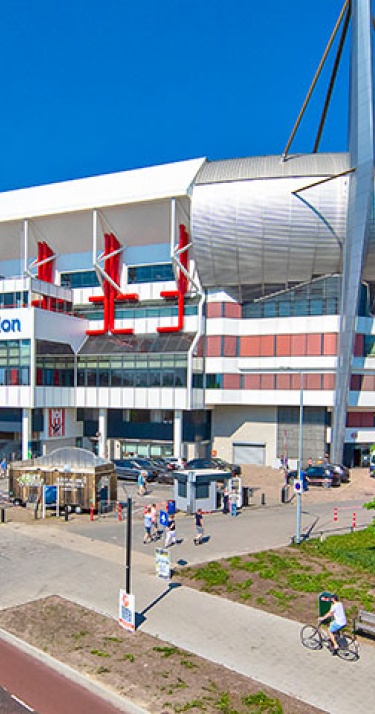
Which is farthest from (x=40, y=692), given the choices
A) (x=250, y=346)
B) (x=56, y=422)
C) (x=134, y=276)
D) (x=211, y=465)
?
(x=134, y=276)

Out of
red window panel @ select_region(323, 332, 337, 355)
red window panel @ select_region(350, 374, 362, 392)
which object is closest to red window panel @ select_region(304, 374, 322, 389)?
red window panel @ select_region(323, 332, 337, 355)

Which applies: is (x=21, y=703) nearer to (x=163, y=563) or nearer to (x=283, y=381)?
(x=163, y=563)

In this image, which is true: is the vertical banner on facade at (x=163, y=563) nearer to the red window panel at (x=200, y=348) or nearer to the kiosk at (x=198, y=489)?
the kiosk at (x=198, y=489)

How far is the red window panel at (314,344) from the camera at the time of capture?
147ft

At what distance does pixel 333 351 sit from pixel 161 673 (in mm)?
35376

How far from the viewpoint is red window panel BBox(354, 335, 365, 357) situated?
45.5 meters

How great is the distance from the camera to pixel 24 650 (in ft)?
42.6

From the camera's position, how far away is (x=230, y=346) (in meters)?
47.1

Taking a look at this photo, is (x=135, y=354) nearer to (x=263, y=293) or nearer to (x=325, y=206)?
(x=263, y=293)

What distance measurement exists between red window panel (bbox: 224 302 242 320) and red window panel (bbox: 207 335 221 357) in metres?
2.12

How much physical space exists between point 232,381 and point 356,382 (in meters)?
9.84

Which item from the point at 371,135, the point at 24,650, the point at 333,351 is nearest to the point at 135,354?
the point at 333,351

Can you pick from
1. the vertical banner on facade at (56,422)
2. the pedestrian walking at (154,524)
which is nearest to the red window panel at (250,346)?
the vertical banner on facade at (56,422)

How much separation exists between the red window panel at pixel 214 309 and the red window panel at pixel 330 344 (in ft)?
28.1
